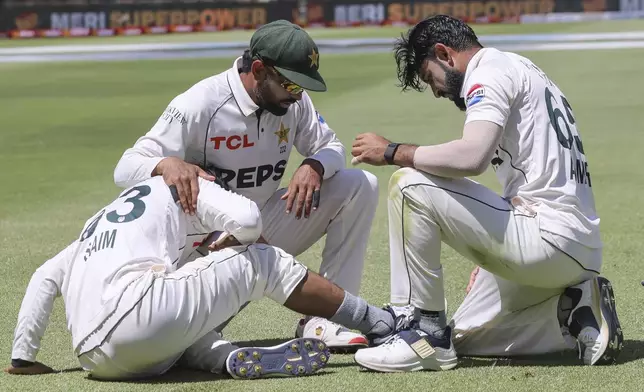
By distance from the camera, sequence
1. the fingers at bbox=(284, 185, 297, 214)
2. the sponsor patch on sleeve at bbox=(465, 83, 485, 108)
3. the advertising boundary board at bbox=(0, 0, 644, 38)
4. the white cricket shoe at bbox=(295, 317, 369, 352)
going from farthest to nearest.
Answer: the advertising boundary board at bbox=(0, 0, 644, 38) → the fingers at bbox=(284, 185, 297, 214) → the white cricket shoe at bbox=(295, 317, 369, 352) → the sponsor patch on sleeve at bbox=(465, 83, 485, 108)

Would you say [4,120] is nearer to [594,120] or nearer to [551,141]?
[594,120]

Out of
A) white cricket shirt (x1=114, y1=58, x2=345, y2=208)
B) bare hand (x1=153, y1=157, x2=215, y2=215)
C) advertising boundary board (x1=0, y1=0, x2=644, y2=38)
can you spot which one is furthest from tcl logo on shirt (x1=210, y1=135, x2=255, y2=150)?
advertising boundary board (x1=0, y1=0, x2=644, y2=38)

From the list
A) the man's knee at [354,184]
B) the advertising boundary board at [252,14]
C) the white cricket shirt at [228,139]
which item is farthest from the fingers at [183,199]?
the advertising boundary board at [252,14]

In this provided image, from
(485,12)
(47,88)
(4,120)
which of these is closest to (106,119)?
(4,120)

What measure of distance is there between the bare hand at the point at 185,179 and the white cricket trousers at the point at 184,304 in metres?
0.29

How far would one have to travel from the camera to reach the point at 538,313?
5336 millimetres

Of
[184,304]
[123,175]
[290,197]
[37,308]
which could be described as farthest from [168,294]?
[290,197]

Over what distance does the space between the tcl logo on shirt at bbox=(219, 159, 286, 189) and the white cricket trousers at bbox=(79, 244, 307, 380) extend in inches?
41.4

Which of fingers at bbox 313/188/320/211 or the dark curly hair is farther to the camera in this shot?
fingers at bbox 313/188/320/211

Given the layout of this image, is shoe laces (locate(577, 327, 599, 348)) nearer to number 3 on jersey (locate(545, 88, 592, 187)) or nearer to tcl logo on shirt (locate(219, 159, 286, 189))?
number 3 on jersey (locate(545, 88, 592, 187))

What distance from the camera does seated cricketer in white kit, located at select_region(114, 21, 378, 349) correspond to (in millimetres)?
5395

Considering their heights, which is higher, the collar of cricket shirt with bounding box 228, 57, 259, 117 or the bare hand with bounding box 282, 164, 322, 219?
the collar of cricket shirt with bounding box 228, 57, 259, 117

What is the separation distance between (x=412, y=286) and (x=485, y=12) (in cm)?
3366

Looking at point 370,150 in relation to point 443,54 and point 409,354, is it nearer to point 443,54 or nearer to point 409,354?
point 443,54
